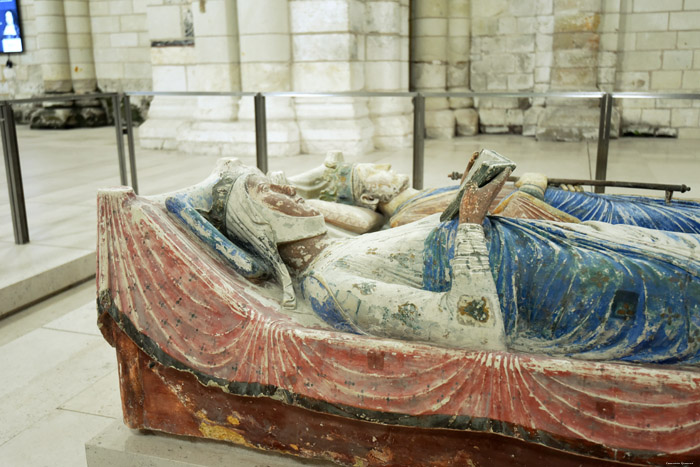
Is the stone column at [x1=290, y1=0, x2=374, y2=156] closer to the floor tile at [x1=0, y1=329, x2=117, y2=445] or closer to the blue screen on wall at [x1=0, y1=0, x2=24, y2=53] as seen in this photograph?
the floor tile at [x1=0, y1=329, x2=117, y2=445]

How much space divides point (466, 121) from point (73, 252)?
248 inches

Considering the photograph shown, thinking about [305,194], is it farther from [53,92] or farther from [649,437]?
[53,92]

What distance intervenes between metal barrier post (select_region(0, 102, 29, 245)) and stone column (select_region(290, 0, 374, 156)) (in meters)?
3.48

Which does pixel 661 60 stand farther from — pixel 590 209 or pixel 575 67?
pixel 590 209

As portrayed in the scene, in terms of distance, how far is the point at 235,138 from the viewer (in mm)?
7281

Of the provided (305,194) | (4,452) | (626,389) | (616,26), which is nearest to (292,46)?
(616,26)

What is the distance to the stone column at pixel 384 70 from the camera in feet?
24.8

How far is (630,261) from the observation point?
1701 millimetres

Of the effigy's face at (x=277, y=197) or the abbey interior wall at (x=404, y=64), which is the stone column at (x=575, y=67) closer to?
the abbey interior wall at (x=404, y=64)

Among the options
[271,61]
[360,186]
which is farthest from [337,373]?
[271,61]

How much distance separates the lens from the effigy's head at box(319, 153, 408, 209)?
9.74 feet

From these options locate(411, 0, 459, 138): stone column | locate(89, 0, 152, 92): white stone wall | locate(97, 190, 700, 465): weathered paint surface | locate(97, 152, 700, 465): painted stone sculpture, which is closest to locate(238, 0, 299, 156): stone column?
locate(411, 0, 459, 138): stone column

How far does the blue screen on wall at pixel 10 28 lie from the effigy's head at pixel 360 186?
10721mm

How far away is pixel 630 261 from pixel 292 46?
607 cm
